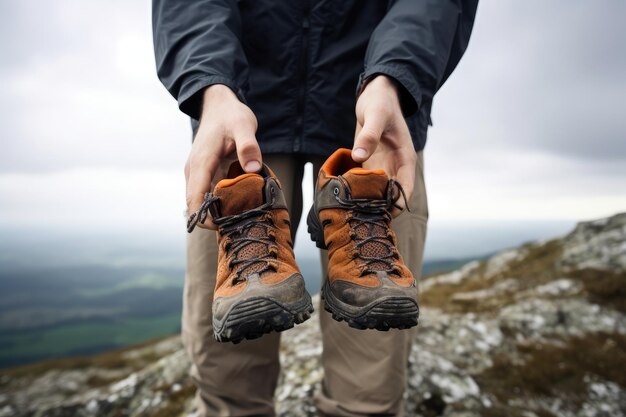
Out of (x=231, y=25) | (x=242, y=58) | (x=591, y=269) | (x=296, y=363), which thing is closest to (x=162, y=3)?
(x=231, y=25)

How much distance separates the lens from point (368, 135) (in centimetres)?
207

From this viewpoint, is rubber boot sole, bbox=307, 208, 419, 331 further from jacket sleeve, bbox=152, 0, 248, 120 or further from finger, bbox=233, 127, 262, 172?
jacket sleeve, bbox=152, 0, 248, 120

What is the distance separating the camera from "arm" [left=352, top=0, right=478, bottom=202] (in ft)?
7.11

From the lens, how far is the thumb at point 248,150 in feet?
6.53

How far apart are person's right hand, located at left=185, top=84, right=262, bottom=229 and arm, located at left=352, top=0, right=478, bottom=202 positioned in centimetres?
64

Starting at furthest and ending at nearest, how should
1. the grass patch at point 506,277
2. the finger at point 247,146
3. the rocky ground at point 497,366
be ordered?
the grass patch at point 506,277 < the rocky ground at point 497,366 < the finger at point 247,146

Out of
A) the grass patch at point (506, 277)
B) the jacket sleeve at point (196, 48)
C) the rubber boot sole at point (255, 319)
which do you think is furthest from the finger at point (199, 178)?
the grass patch at point (506, 277)

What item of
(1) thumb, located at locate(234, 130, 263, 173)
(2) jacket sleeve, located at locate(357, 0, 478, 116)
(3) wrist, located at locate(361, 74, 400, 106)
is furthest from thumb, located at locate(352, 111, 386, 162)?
(1) thumb, located at locate(234, 130, 263, 173)

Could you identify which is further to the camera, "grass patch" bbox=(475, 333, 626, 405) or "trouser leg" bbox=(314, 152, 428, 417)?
"grass patch" bbox=(475, 333, 626, 405)

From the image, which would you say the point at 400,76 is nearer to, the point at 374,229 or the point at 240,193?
the point at 374,229

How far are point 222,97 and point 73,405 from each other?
8.71 meters

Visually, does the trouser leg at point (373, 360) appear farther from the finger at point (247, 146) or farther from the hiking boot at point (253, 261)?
the finger at point (247, 146)

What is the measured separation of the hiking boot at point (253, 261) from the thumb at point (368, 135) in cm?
61

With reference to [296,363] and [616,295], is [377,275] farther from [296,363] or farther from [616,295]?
[616,295]
